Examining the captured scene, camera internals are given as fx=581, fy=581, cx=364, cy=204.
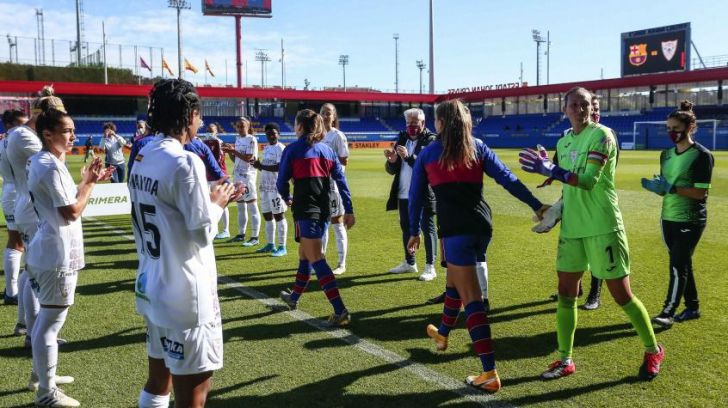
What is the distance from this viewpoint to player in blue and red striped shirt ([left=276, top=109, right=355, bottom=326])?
575 centimetres

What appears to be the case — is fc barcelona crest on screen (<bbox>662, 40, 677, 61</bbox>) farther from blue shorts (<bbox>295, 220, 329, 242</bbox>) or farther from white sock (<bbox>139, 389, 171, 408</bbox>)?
white sock (<bbox>139, 389, 171, 408</bbox>)

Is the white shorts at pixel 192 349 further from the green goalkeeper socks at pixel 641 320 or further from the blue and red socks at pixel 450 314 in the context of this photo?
the green goalkeeper socks at pixel 641 320

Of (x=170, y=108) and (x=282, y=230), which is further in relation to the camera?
(x=282, y=230)

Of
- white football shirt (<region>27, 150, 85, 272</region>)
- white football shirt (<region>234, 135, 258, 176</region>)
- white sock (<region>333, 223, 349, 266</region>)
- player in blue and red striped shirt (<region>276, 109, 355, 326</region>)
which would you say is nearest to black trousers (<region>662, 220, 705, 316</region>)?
player in blue and red striped shirt (<region>276, 109, 355, 326</region>)

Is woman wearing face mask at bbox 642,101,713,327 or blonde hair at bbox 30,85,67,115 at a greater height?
blonde hair at bbox 30,85,67,115

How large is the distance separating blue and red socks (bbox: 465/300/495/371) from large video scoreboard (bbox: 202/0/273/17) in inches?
2781

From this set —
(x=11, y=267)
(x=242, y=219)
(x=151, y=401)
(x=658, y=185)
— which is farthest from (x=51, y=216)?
(x=242, y=219)

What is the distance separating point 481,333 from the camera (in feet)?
13.7

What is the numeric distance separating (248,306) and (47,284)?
8.94 feet

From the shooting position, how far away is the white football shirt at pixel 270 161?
30.6 ft

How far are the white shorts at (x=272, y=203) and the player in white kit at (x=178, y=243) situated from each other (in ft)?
21.9

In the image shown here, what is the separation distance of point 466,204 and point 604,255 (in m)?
1.09

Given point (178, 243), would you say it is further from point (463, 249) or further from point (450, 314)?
point (450, 314)

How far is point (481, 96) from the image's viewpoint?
6450cm
